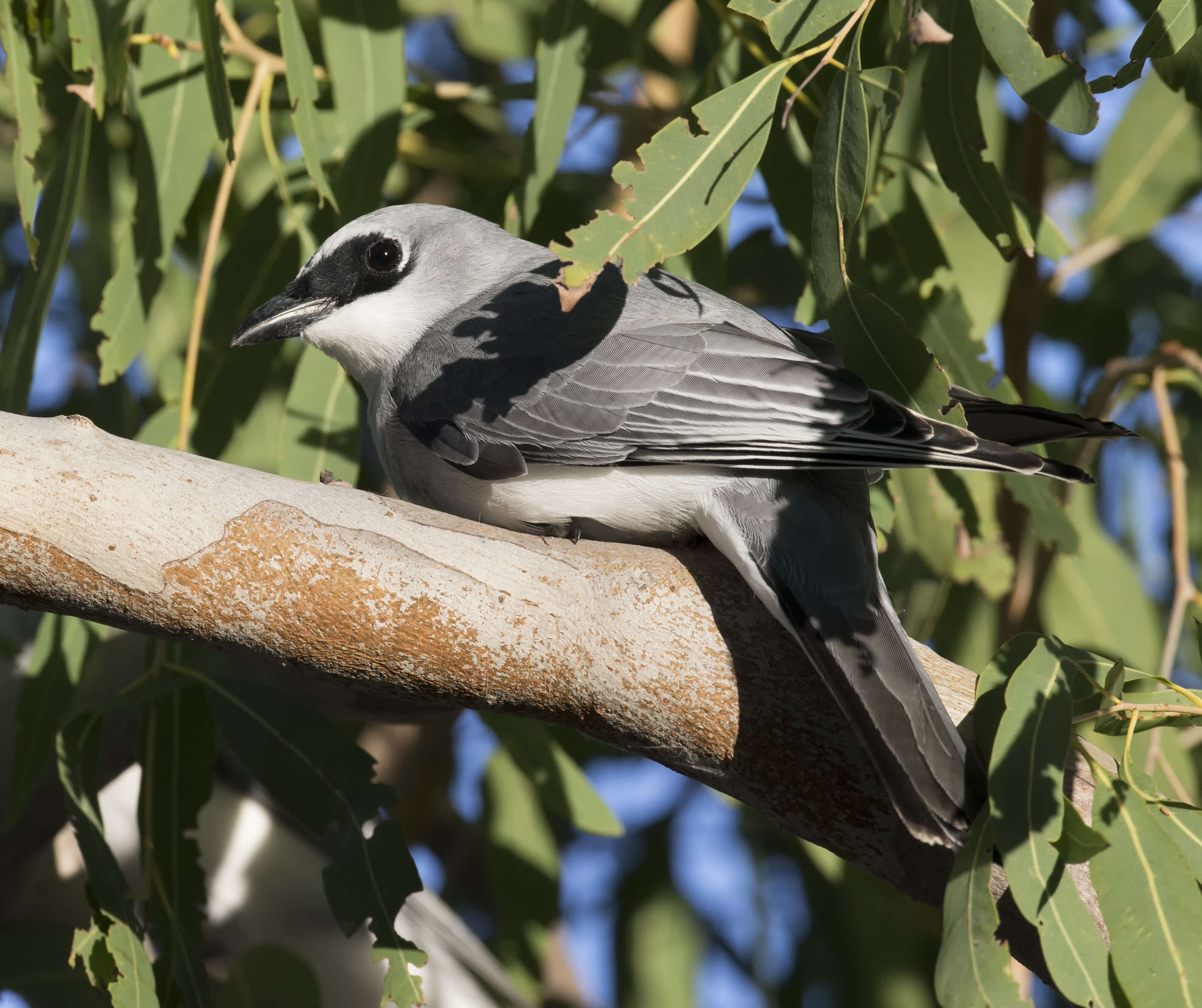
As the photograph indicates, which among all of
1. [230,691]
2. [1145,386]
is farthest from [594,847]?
[1145,386]

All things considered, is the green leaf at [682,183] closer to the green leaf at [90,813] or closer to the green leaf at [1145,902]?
the green leaf at [1145,902]

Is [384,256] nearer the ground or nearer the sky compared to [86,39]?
nearer the ground

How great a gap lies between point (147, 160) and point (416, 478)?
2.73ft

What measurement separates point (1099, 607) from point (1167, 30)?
186 centimetres

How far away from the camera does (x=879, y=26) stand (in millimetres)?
2363

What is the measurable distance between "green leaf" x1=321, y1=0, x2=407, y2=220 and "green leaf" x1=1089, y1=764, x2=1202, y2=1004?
1710 millimetres

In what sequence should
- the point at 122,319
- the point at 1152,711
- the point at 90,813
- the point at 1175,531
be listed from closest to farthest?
the point at 1152,711 < the point at 90,813 < the point at 122,319 < the point at 1175,531

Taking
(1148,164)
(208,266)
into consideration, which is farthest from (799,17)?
(1148,164)

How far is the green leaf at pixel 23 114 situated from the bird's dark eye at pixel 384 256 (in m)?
0.57

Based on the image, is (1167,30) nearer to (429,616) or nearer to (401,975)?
(429,616)

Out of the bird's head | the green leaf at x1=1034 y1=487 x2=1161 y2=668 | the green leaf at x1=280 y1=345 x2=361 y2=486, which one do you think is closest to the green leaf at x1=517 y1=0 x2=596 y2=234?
the bird's head

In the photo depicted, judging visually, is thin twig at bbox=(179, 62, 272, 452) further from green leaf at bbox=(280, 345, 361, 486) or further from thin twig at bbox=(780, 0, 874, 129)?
thin twig at bbox=(780, 0, 874, 129)

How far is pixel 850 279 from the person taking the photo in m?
1.68

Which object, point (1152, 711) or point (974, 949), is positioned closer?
point (974, 949)
